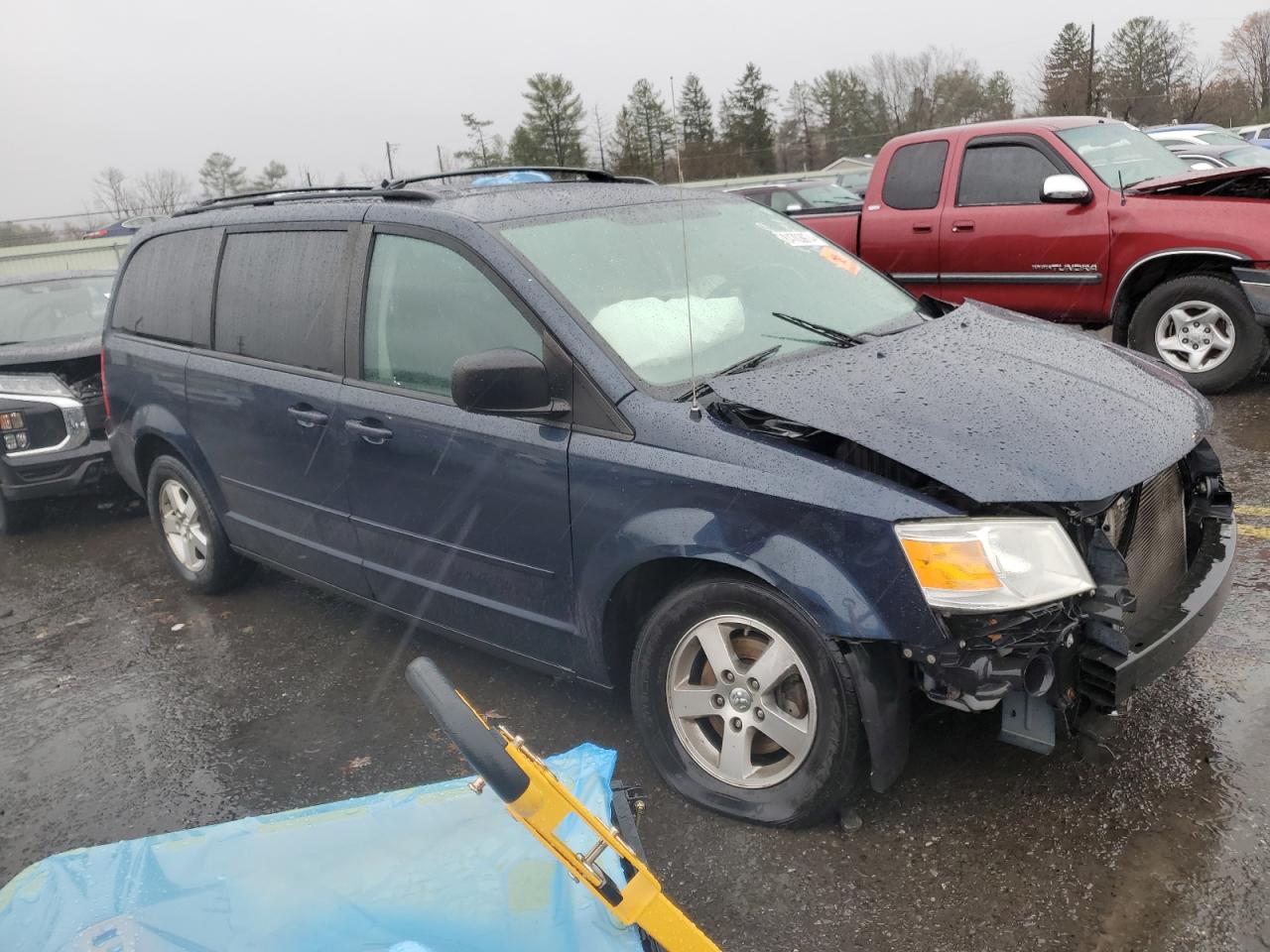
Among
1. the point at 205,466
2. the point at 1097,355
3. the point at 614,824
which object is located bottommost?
the point at 614,824

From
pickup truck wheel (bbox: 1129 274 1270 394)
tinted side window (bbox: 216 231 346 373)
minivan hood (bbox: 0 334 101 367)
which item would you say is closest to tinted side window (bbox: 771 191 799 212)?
pickup truck wheel (bbox: 1129 274 1270 394)

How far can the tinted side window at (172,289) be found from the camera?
4434mm

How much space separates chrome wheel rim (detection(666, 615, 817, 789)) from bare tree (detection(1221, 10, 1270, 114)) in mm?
44984

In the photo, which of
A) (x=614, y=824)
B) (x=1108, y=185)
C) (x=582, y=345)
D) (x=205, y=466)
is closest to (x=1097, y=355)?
(x=582, y=345)

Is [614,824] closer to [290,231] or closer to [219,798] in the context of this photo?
[219,798]

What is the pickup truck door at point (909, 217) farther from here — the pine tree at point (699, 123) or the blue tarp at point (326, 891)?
the pine tree at point (699, 123)

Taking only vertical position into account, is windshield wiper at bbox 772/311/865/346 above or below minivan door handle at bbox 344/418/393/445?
above

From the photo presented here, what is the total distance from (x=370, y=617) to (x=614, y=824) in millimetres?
2486

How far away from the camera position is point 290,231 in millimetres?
3973

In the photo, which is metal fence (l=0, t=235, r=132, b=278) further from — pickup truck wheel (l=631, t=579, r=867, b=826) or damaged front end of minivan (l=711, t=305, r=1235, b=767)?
damaged front end of minivan (l=711, t=305, r=1235, b=767)

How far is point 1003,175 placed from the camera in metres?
7.24

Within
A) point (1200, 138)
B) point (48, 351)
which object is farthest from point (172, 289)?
point (1200, 138)

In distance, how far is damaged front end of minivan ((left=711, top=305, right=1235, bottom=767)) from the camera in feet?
7.67

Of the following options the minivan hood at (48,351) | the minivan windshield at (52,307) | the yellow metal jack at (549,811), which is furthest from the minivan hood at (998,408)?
the minivan windshield at (52,307)
